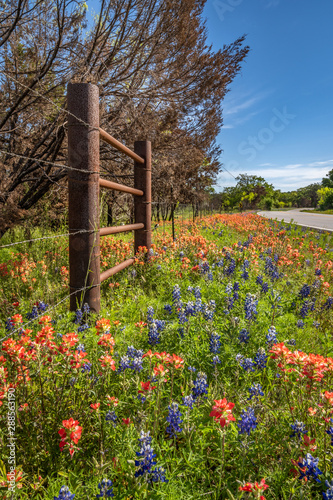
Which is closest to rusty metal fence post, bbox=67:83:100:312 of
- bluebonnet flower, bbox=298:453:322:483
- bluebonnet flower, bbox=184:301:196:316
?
bluebonnet flower, bbox=184:301:196:316

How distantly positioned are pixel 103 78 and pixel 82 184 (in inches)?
97.4

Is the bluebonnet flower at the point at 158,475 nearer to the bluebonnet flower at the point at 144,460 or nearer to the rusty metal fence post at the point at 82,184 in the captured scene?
the bluebonnet flower at the point at 144,460

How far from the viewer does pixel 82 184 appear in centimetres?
249

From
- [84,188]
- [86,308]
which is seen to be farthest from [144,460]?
[84,188]

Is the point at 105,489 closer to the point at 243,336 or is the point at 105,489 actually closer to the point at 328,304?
the point at 243,336

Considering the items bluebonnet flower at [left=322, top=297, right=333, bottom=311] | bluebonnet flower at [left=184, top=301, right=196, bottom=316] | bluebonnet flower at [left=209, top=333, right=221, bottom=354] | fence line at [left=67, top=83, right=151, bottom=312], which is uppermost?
fence line at [left=67, top=83, right=151, bottom=312]

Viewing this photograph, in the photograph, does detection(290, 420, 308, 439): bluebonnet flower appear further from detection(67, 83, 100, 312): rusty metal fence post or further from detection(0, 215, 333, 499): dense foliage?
detection(67, 83, 100, 312): rusty metal fence post

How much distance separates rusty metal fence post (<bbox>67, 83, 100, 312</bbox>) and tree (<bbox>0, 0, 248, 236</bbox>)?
2.32 ft

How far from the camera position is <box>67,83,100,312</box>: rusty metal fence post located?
8.08 ft

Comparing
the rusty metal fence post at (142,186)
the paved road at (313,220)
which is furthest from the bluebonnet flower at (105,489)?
the paved road at (313,220)

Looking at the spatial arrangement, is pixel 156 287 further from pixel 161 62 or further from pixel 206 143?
pixel 206 143

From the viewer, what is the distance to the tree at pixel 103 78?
367 centimetres

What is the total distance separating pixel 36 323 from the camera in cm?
240

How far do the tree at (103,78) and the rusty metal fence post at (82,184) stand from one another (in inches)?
27.9
